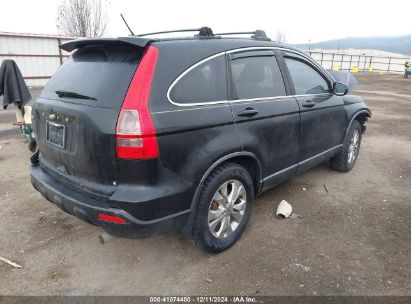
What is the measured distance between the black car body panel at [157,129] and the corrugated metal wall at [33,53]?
1407 cm

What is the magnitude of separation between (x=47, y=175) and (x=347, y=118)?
382 centimetres

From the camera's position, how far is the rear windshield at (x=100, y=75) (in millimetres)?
2469

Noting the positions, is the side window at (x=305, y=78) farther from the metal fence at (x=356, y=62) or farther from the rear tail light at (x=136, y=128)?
the metal fence at (x=356, y=62)

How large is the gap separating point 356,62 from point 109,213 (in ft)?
146

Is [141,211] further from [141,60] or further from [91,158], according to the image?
[141,60]

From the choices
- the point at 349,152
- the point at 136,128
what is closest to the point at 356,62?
the point at 349,152

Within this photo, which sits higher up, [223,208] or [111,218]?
[111,218]

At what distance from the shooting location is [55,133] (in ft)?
9.26

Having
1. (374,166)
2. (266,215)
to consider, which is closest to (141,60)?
(266,215)

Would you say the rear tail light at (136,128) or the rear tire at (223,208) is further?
the rear tire at (223,208)

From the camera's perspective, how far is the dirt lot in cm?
273

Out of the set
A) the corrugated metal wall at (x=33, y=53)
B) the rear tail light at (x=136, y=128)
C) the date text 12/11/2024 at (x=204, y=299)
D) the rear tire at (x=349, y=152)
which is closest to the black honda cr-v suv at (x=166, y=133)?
the rear tail light at (x=136, y=128)

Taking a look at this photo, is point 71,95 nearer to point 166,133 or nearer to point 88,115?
point 88,115

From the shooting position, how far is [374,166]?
18.5 feet
